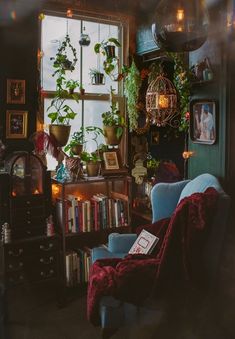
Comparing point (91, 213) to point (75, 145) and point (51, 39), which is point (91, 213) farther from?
point (51, 39)

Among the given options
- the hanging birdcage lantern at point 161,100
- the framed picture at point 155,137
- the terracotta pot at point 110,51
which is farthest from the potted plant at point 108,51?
the framed picture at point 155,137

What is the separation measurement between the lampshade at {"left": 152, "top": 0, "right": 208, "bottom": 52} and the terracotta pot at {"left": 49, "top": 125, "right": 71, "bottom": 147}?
1995mm

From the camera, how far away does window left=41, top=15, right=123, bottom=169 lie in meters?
4.05

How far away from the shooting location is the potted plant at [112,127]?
4136mm

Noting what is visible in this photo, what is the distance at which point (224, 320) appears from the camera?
319 cm

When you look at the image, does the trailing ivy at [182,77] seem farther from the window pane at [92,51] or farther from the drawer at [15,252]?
the drawer at [15,252]

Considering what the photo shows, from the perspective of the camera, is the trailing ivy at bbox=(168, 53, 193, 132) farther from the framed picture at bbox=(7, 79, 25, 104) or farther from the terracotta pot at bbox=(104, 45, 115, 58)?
the framed picture at bbox=(7, 79, 25, 104)

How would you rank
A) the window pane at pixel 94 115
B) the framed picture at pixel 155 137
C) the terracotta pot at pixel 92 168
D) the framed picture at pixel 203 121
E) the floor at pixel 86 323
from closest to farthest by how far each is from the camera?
the floor at pixel 86 323 < the framed picture at pixel 203 121 < the terracotta pot at pixel 92 168 < the window pane at pixel 94 115 < the framed picture at pixel 155 137

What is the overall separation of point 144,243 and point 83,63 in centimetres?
211

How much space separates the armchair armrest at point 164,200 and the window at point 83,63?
3.93ft

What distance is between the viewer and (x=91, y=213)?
3.90 meters

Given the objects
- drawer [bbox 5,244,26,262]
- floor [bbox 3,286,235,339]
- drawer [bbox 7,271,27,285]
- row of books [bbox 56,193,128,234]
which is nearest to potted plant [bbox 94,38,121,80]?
row of books [bbox 56,193,128,234]

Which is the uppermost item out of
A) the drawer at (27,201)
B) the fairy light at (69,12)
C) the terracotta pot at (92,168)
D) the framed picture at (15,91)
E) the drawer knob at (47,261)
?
the fairy light at (69,12)

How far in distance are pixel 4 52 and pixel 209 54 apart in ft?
5.84
